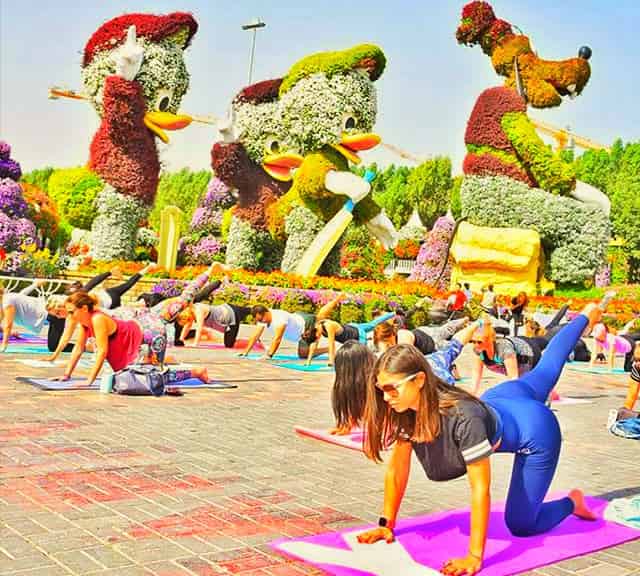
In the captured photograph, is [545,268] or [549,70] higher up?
[549,70]

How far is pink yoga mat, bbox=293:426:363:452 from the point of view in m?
6.10

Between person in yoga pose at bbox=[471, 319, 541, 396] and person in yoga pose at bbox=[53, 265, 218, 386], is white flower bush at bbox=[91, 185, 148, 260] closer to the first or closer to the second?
person in yoga pose at bbox=[53, 265, 218, 386]

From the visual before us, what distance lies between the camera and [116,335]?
8.00 m

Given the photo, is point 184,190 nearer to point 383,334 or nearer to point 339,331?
point 339,331

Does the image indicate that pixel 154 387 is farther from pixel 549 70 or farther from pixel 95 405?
pixel 549 70

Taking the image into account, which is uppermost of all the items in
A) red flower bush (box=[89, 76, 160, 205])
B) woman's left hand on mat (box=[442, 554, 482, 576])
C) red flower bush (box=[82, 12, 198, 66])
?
red flower bush (box=[82, 12, 198, 66])

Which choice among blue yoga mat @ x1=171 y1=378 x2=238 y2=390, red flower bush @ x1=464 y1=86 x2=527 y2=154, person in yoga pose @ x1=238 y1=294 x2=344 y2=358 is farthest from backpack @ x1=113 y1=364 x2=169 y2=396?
red flower bush @ x1=464 y1=86 x2=527 y2=154

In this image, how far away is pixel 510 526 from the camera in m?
3.88

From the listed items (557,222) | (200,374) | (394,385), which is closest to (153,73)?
(557,222)

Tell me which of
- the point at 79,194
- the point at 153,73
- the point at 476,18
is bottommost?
the point at 79,194

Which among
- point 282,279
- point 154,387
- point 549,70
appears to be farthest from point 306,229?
point 154,387

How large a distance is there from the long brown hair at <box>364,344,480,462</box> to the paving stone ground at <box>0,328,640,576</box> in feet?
2.21

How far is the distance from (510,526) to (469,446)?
0.82 metres

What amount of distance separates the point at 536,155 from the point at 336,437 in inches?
874
